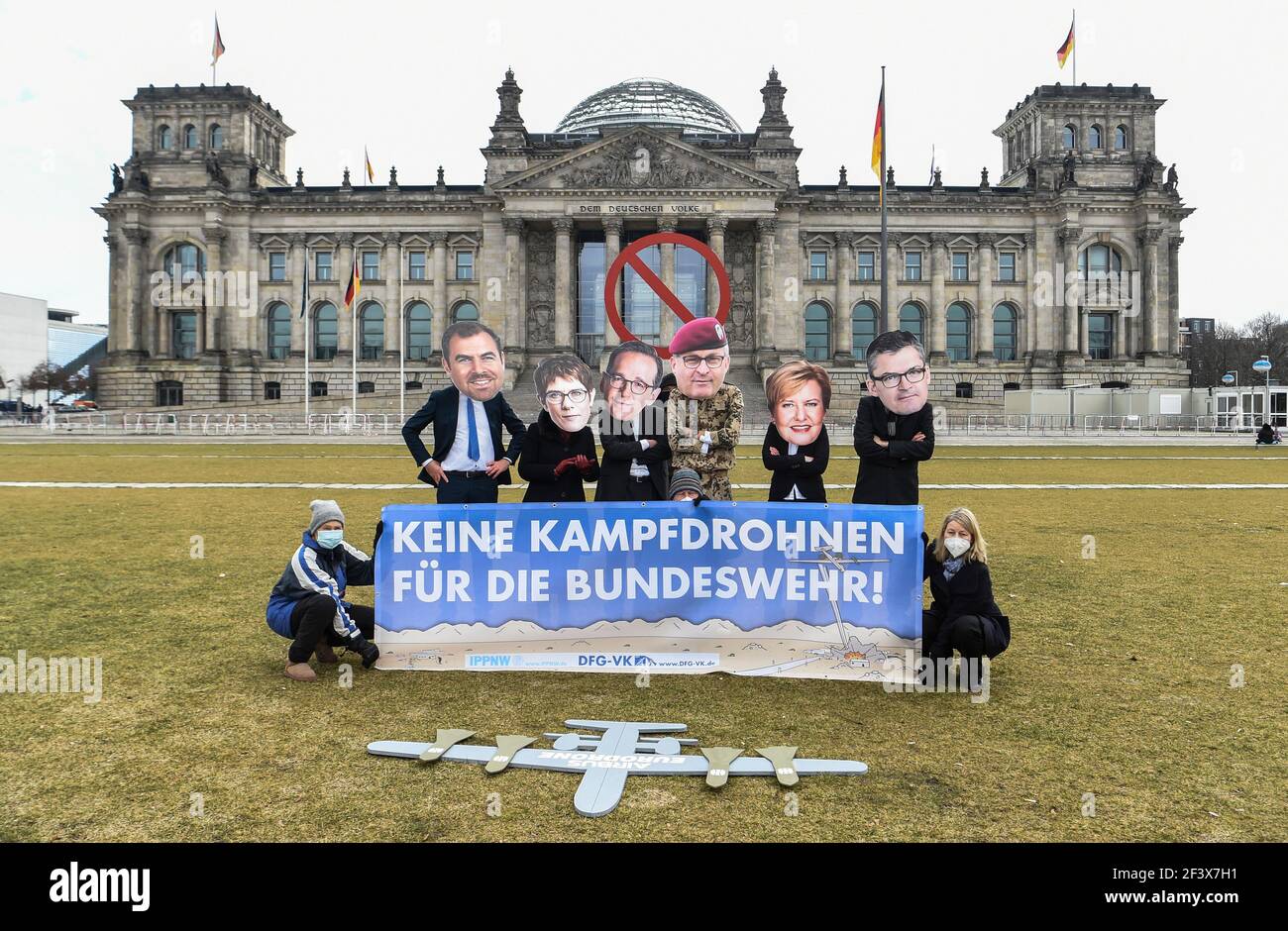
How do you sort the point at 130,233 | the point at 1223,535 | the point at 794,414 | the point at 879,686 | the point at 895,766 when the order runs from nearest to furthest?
the point at 895,766 < the point at 879,686 < the point at 794,414 < the point at 1223,535 < the point at 130,233

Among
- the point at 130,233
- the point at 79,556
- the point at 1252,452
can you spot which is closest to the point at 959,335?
the point at 1252,452

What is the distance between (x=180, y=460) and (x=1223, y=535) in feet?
94.2

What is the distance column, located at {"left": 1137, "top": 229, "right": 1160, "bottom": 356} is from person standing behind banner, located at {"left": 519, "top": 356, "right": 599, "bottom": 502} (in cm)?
7513

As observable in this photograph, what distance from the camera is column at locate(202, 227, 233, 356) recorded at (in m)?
69.9

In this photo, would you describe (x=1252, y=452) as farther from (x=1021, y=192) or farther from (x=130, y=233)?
(x=130, y=233)

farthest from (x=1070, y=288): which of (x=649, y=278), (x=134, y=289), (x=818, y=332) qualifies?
(x=134, y=289)

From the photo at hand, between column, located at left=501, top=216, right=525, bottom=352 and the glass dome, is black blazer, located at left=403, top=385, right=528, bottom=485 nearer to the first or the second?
column, located at left=501, top=216, right=525, bottom=352

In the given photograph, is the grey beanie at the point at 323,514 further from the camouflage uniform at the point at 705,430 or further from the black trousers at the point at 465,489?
the camouflage uniform at the point at 705,430

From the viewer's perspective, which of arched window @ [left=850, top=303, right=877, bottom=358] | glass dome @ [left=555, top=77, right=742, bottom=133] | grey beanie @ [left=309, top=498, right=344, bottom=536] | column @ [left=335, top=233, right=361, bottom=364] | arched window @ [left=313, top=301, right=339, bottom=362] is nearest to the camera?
grey beanie @ [left=309, top=498, right=344, bottom=536]

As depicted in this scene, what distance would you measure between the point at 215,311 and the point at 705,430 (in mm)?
72045

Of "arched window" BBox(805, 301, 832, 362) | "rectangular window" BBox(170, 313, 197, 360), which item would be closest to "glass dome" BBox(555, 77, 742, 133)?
"arched window" BBox(805, 301, 832, 362)

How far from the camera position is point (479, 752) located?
493 cm

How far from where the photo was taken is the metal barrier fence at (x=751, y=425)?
50.7m
